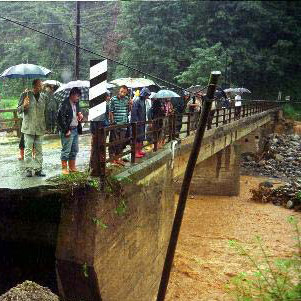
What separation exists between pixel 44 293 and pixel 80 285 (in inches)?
45.9

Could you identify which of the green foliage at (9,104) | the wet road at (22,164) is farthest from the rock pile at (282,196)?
the green foliage at (9,104)

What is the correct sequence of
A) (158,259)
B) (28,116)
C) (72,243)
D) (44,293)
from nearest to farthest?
(44,293) → (72,243) → (28,116) → (158,259)

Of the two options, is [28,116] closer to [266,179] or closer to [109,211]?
[109,211]

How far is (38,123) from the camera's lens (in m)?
6.41

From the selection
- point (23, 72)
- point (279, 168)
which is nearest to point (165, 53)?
point (279, 168)

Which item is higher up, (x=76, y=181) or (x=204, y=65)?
(x=204, y=65)

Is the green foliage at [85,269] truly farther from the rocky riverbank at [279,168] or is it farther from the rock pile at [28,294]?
the rocky riverbank at [279,168]

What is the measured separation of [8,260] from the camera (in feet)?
25.8

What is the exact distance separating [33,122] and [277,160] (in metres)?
23.8

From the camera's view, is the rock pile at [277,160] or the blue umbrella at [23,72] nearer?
the blue umbrella at [23,72]

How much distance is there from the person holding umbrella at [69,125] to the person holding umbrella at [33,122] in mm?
341

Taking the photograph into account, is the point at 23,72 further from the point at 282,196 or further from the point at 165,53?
the point at 165,53

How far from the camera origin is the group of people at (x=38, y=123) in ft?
20.7

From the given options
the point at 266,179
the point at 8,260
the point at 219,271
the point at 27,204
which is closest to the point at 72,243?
the point at 27,204
